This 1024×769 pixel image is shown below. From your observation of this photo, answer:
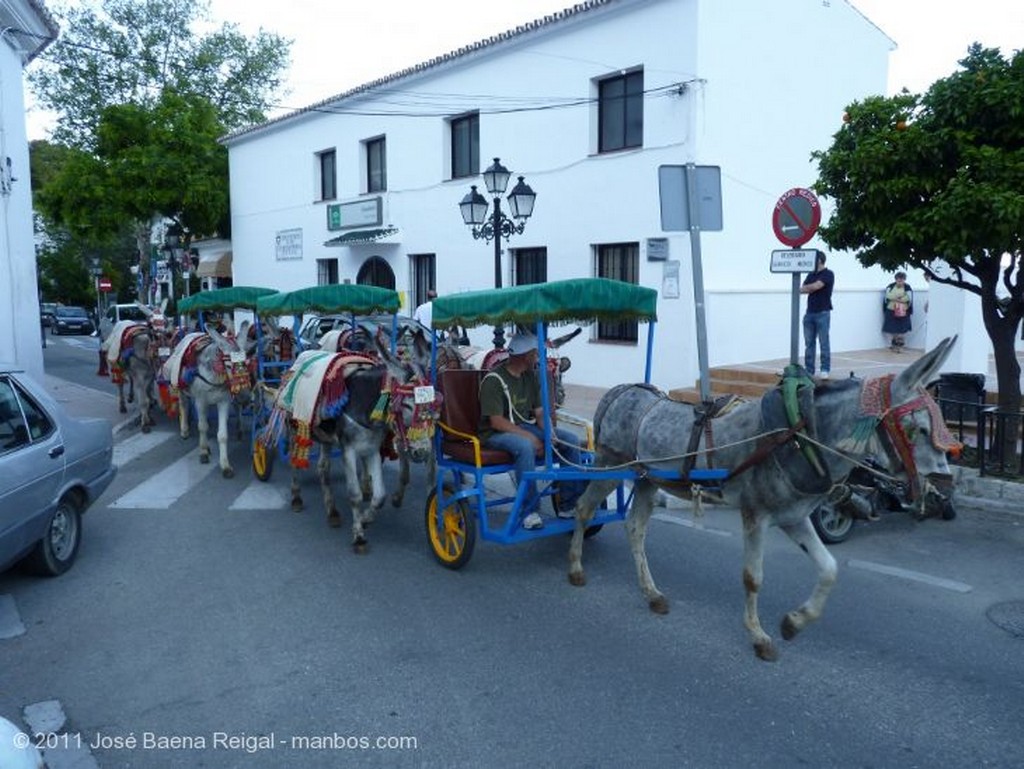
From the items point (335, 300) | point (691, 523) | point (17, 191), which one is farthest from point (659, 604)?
point (17, 191)

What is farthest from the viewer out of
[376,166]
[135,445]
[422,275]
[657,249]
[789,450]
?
[376,166]

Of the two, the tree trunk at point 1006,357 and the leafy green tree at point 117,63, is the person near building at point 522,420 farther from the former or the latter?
the leafy green tree at point 117,63

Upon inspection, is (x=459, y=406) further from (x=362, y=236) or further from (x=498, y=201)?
(x=362, y=236)

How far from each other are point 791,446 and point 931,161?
504 cm

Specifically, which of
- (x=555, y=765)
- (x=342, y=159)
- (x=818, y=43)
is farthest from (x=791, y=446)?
(x=342, y=159)

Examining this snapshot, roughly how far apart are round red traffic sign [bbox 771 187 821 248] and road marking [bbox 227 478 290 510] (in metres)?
5.69

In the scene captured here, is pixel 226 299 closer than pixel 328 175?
Yes

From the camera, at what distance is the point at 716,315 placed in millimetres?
14695

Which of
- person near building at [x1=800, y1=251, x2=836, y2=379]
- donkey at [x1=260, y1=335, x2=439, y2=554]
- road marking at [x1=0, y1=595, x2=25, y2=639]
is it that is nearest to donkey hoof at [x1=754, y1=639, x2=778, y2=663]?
donkey at [x1=260, y1=335, x2=439, y2=554]

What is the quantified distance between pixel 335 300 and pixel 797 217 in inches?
192

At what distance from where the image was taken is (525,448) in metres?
5.97

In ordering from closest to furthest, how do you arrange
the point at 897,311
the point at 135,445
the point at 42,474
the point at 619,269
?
the point at 42,474 < the point at 135,445 < the point at 619,269 < the point at 897,311

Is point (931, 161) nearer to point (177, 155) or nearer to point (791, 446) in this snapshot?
point (791, 446)

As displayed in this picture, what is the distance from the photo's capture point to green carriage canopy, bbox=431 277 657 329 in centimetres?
557
